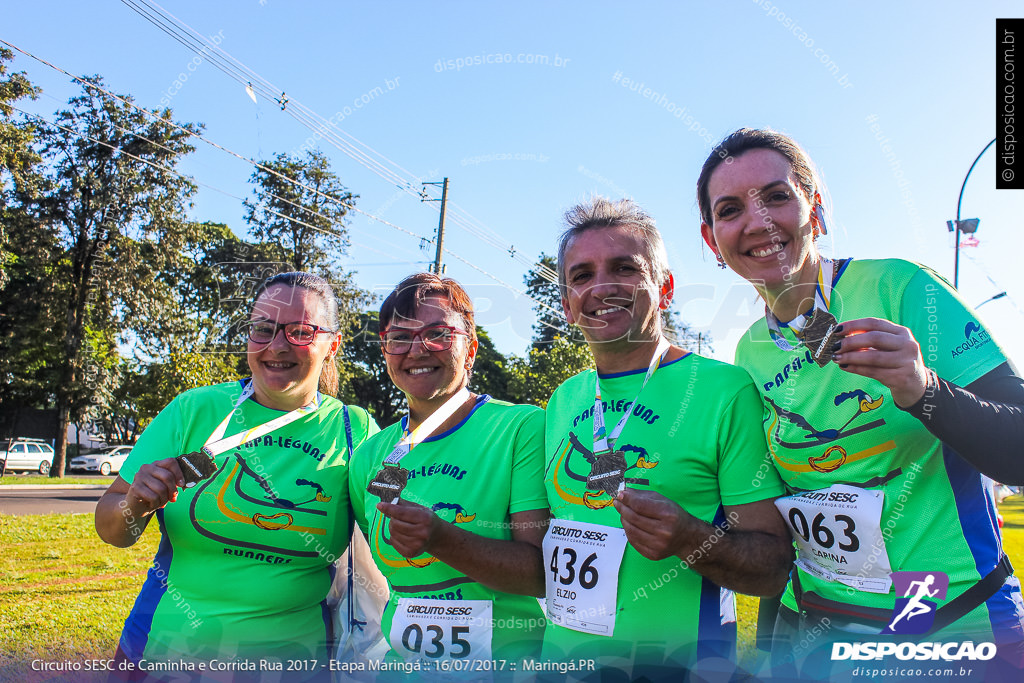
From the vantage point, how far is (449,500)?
232cm

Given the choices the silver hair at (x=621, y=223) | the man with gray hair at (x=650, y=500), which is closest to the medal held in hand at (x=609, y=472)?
the man with gray hair at (x=650, y=500)

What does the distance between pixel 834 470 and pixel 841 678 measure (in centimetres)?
63

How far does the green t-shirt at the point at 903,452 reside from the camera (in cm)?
191

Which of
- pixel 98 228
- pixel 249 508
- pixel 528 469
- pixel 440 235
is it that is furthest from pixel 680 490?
pixel 98 228

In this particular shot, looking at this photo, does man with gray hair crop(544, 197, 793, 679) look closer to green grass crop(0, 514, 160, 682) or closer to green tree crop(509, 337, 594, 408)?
green grass crop(0, 514, 160, 682)

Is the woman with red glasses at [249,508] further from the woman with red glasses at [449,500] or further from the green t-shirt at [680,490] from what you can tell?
the green t-shirt at [680,490]

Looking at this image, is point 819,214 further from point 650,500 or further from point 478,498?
point 478,498

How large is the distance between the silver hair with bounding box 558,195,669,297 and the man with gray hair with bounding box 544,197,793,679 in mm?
60

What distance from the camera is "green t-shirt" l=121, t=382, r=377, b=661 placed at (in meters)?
2.47

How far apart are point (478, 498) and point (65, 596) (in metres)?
6.60

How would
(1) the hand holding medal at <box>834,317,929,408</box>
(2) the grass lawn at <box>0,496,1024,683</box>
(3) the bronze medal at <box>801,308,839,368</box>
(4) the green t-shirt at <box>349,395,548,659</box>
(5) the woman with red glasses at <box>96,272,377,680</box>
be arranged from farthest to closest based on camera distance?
(2) the grass lawn at <box>0,496,1024,683</box>
(5) the woman with red glasses at <box>96,272,377,680</box>
(4) the green t-shirt at <box>349,395,548,659</box>
(3) the bronze medal at <box>801,308,839,368</box>
(1) the hand holding medal at <box>834,317,929,408</box>

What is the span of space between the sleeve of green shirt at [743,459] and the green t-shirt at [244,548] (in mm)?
1585

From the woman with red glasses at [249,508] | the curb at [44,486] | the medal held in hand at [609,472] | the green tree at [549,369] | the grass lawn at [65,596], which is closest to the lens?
the medal held in hand at [609,472]

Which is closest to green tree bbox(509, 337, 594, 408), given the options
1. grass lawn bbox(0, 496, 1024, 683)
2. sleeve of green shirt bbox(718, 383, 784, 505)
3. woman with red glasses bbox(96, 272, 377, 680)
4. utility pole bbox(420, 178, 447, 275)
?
utility pole bbox(420, 178, 447, 275)
